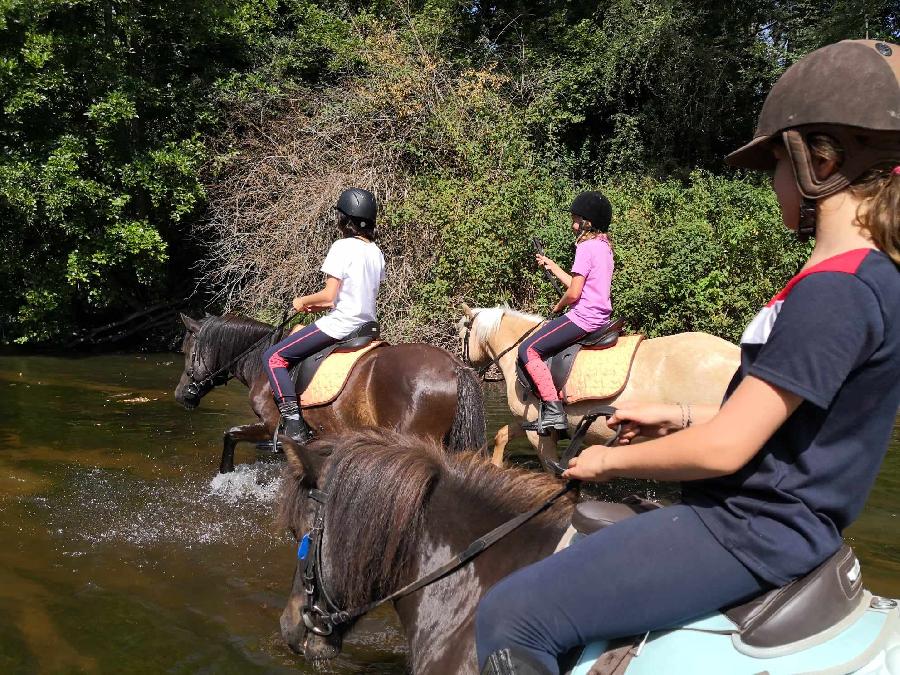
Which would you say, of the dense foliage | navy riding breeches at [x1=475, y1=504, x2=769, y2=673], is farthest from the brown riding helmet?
the dense foliage

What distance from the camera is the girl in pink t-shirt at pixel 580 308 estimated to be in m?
7.01

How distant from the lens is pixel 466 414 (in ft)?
21.2

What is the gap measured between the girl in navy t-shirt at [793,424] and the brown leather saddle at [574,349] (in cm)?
510

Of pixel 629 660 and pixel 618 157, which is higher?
pixel 618 157

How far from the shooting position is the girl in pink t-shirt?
7012 millimetres

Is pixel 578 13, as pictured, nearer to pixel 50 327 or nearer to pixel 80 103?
pixel 80 103

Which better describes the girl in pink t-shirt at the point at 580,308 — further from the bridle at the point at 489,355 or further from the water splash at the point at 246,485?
the water splash at the point at 246,485

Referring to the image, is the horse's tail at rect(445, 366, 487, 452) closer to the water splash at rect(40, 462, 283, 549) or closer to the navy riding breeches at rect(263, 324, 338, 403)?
the navy riding breeches at rect(263, 324, 338, 403)

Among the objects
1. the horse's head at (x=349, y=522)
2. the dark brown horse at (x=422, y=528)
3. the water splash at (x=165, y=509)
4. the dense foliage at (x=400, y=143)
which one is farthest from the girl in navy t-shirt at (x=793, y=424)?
the dense foliage at (x=400, y=143)

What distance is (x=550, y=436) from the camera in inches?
283

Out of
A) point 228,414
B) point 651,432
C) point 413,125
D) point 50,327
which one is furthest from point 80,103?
point 651,432

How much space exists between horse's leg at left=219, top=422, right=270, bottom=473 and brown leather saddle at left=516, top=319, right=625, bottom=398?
101 inches

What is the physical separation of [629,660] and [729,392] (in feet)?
2.49

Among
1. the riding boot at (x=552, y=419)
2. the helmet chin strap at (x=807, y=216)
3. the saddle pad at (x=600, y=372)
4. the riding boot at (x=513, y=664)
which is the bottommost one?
the riding boot at (x=552, y=419)
